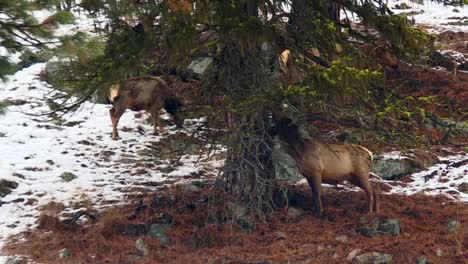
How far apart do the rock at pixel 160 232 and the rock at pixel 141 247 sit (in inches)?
11.6

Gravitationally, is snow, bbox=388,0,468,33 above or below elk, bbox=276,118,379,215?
above

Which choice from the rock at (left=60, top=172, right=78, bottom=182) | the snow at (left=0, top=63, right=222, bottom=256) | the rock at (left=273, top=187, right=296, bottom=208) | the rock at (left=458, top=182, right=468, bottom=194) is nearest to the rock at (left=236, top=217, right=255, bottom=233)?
the rock at (left=273, top=187, right=296, bottom=208)

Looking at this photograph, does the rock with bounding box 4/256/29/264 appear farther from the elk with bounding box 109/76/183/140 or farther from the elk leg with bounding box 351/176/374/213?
the elk leg with bounding box 351/176/374/213

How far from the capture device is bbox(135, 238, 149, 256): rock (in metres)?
10.1

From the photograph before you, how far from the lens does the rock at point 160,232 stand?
1052 centimetres

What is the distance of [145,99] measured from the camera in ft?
47.8

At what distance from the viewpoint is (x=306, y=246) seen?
10.2 m

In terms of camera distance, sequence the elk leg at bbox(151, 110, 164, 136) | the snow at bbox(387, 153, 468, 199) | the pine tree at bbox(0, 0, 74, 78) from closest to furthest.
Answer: the pine tree at bbox(0, 0, 74, 78), the snow at bbox(387, 153, 468, 199), the elk leg at bbox(151, 110, 164, 136)

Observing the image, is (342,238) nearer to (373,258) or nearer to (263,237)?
(373,258)

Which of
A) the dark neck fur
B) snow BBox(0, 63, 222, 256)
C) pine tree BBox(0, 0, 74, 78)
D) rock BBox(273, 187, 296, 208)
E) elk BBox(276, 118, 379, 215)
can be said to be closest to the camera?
pine tree BBox(0, 0, 74, 78)

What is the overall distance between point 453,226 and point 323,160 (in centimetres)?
233

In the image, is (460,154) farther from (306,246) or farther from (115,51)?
(115,51)

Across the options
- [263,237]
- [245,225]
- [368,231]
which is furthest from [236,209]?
[368,231]

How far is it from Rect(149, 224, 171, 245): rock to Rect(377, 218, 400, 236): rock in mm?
3349
